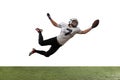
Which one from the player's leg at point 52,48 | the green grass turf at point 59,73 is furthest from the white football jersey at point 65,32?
the green grass turf at point 59,73

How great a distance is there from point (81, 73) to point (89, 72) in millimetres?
185

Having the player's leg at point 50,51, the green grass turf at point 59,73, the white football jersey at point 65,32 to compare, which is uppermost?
the white football jersey at point 65,32

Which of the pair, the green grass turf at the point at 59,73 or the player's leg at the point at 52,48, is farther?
the green grass turf at the point at 59,73

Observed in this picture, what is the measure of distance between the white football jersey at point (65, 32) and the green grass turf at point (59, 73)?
3.77 ft

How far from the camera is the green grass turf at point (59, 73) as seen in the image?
674 cm

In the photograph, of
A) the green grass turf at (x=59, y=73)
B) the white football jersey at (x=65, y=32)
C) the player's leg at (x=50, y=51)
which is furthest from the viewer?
the green grass turf at (x=59, y=73)

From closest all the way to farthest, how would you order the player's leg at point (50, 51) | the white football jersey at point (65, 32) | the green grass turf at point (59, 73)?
the white football jersey at point (65, 32)
the player's leg at point (50, 51)
the green grass turf at point (59, 73)

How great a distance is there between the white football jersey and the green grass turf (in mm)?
1148

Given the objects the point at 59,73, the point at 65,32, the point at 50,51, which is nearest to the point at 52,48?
the point at 50,51

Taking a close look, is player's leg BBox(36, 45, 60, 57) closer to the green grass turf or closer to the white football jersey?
the white football jersey

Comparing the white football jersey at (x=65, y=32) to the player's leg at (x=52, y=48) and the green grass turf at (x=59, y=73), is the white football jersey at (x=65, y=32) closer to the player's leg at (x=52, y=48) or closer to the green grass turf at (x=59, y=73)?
the player's leg at (x=52, y=48)

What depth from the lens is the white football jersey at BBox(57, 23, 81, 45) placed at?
5.77m

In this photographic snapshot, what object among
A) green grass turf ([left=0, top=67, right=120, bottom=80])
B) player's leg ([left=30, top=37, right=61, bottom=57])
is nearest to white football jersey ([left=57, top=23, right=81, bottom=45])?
player's leg ([left=30, top=37, right=61, bottom=57])

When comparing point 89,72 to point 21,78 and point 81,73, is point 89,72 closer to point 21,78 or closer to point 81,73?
point 81,73
